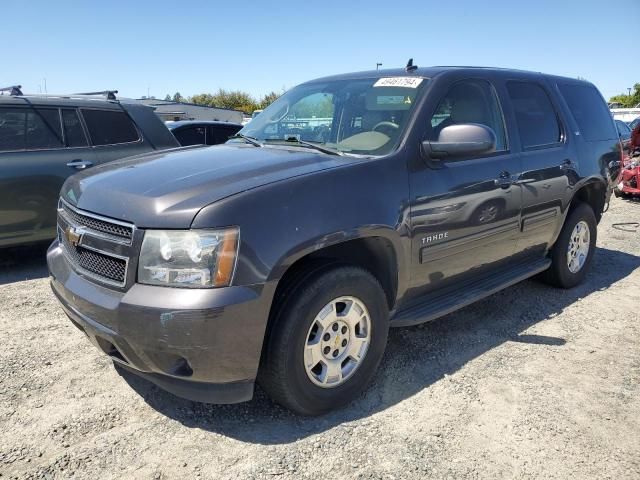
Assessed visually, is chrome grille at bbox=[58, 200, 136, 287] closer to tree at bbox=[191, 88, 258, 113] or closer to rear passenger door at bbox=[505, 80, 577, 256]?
rear passenger door at bbox=[505, 80, 577, 256]

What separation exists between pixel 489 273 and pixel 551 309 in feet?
3.29

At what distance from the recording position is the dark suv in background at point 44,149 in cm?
504

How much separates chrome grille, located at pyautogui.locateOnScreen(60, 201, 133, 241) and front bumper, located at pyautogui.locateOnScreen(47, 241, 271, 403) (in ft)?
0.87

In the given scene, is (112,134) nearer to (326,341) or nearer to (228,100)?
(326,341)

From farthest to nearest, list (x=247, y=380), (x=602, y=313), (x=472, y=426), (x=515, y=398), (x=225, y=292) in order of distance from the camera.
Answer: (x=602, y=313)
(x=515, y=398)
(x=472, y=426)
(x=247, y=380)
(x=225, y=292)

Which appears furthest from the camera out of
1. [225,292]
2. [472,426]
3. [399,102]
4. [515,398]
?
[399,102]

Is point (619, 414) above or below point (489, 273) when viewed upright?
below

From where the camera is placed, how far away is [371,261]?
3082 mm

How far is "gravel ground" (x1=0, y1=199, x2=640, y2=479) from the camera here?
2451mm

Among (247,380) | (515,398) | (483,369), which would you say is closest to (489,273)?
(483,369)

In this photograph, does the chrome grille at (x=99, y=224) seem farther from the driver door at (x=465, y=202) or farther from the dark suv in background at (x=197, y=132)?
the dark suv in background at (x=197, y=132)

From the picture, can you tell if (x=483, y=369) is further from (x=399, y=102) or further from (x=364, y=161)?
(x=399, y=102)

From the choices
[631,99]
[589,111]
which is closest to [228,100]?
[631,99]

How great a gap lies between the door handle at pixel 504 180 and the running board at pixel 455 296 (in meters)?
0.70
